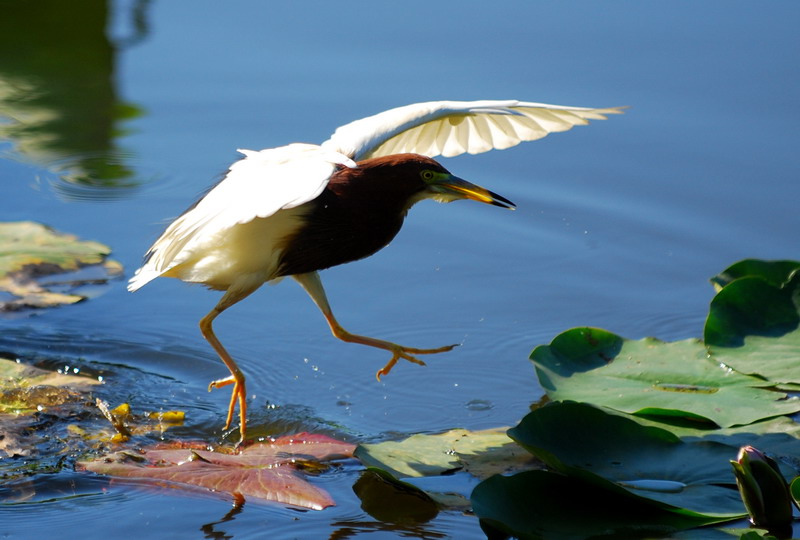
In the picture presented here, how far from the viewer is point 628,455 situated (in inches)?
117

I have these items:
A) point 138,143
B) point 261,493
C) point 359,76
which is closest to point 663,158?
point 359,76

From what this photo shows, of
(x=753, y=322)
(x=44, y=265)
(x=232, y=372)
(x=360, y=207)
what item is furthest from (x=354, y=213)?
(x=44, y=265)

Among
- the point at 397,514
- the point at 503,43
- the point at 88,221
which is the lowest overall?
→ the point at 397,514

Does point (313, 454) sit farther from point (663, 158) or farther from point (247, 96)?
point (247, 96)

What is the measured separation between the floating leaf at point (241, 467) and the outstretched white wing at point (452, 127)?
1022 mm

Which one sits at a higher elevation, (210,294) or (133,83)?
(133,83)

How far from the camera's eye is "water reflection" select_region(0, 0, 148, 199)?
5.67 meters

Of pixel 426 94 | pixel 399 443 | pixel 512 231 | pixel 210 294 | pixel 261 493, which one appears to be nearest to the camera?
pixel 261 493

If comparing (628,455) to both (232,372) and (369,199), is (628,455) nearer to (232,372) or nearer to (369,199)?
(369,199)

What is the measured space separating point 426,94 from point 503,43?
887mm

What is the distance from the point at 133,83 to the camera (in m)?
6.52

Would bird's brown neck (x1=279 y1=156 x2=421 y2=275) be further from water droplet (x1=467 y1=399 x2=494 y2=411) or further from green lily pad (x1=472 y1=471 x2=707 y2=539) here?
green lily pad (x1=472 y1=471 x2=707 y2=539)

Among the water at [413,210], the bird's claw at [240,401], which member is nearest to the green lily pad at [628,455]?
the water at [413,210]

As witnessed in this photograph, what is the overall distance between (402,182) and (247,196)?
511mm
